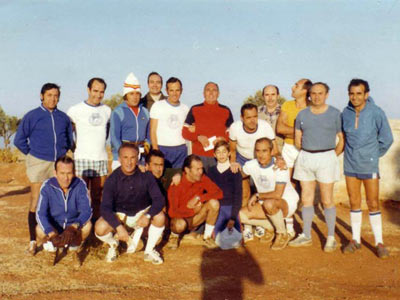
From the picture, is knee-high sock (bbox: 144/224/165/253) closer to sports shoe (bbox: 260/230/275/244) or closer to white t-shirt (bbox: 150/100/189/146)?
white t-shirt (bbox: 150/100/189/146)

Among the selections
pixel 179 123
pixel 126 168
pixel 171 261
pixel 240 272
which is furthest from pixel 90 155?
pixel 240 272

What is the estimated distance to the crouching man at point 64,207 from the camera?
16.1ft

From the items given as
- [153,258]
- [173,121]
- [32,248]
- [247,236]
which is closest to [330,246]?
[247,236]

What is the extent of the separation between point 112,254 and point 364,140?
3270 millimetres

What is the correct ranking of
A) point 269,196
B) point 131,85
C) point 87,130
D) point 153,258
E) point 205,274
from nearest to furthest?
point 205,274, point 153,258, point 87,130, point 269,196, point 131,85

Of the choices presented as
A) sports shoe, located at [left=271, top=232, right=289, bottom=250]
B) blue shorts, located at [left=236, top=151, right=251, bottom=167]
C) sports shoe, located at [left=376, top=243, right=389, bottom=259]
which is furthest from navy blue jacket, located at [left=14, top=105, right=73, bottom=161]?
sports shoe, located at [left=376, top=243, right=389, bottom=259]

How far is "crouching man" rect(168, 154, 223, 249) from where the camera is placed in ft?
18.5

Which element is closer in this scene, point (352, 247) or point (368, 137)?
point (368, 137)

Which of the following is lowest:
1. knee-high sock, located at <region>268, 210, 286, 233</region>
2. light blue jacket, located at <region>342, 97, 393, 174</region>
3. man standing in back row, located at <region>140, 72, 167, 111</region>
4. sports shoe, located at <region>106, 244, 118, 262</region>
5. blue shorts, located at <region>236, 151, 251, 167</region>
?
sports shoe, located at <region>106, 244, 118, 262</region>

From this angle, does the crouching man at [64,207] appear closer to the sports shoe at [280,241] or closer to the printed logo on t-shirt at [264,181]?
the printed logo on t-shirt at [264,181]

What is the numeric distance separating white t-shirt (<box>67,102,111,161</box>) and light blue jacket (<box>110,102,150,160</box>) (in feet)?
0.59

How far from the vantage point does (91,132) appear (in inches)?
225

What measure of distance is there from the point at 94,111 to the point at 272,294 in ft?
10.6

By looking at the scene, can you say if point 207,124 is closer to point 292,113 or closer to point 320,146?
point 292,113
